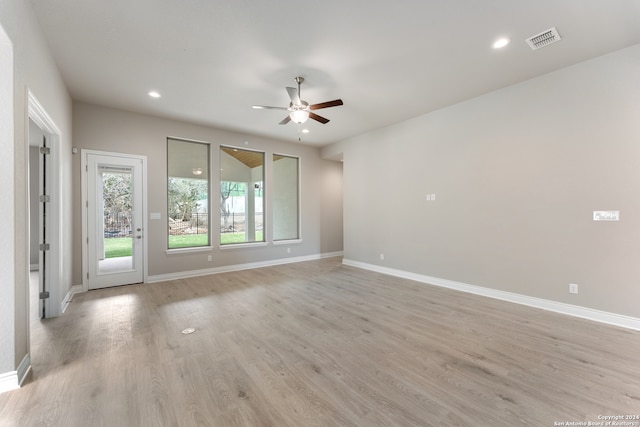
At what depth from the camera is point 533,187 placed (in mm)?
3789

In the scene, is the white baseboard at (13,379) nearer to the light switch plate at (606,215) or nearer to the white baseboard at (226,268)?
the white baseboard at (226,268)

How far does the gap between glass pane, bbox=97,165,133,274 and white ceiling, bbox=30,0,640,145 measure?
50.8 inches

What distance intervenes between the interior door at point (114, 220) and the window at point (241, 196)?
1.62 metres

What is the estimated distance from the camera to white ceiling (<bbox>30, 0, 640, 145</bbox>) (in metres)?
2.48

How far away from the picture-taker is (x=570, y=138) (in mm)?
3480

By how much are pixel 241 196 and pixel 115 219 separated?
A: 99.7 inches

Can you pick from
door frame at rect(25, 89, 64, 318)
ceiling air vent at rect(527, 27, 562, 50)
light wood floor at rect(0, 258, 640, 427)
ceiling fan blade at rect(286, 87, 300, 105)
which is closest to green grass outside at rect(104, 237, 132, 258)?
light wood floor at rect(0, 258, 640, 427)

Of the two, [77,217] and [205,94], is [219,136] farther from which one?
[77,217]

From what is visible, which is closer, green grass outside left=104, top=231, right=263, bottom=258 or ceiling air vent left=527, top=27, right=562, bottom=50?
ceiling air vent left=527, top=27, right=562, bottom=50

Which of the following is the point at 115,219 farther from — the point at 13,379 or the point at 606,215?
the point at 606,215

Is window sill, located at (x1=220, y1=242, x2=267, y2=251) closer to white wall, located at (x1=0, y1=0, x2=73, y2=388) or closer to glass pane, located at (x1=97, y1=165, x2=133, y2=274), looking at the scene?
glass pane, located at (x1=97, y1=165, x2=133, y2=274)

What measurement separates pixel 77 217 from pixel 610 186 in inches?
305

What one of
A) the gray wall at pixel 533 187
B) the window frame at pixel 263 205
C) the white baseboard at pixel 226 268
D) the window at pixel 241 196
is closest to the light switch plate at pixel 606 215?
the gray wall at pixel 533 187

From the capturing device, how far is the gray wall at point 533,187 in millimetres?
3143
